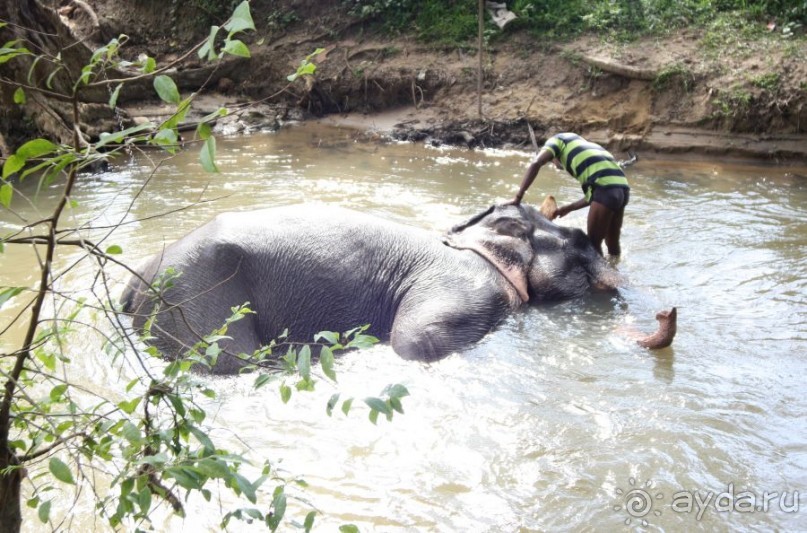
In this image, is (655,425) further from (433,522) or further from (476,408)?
(433,522)

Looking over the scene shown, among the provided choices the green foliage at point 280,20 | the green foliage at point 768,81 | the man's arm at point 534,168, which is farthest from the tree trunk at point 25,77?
the green foliage at point 768,81

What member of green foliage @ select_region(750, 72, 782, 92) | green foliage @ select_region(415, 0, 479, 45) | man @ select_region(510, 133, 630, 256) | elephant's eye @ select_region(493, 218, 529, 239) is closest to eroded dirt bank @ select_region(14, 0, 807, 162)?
green foliage @ select_region(750, 72, 782, 92)

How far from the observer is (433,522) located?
321cm

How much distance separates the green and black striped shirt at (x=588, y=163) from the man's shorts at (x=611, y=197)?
5cm

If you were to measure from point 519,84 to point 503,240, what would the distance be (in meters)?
7.24

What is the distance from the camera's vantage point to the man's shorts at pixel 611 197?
6219 mm

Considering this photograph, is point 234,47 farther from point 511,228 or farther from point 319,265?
point 511,228

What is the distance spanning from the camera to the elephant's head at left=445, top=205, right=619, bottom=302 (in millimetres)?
5375

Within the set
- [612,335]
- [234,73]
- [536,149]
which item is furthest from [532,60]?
[612,335]

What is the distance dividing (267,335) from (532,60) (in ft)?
29.3

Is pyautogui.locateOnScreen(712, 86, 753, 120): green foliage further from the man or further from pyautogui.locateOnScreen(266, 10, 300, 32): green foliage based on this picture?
pyautogui.locateOnScreen(266, 10, 300, 32): green foliage

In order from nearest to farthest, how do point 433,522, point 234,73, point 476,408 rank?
1. point 433,522
2. point 476,408
3. point 234,73

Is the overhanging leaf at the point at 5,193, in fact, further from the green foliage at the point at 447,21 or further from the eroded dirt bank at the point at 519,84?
the green foliage at the point at 447,21

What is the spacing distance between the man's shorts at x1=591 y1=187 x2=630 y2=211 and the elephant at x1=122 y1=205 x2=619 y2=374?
92 centimetres
